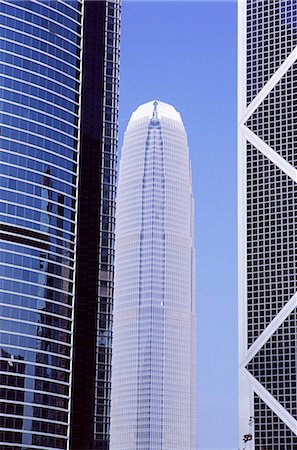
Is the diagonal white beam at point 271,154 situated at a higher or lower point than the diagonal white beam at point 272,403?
higher

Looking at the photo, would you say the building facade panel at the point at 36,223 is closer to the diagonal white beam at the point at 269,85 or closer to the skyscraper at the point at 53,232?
the skyscraper at the point at 53,232

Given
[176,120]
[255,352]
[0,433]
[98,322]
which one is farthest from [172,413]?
[0,433]

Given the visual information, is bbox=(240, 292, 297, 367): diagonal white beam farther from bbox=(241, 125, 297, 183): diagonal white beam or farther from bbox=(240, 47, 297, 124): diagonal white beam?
bbox=(240, 47, 297, 124): diagonal white beam

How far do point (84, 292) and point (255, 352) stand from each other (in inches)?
144

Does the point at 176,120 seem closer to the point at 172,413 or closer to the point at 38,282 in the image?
the point at 172,413

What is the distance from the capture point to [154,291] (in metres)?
27.1

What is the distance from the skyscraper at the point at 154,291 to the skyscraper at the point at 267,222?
384 inches

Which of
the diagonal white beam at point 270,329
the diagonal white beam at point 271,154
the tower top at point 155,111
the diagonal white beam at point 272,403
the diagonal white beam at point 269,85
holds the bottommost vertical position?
the diagonal white beam at point 272,403

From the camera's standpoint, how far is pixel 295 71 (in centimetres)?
1720

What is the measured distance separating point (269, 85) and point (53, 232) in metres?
6.01

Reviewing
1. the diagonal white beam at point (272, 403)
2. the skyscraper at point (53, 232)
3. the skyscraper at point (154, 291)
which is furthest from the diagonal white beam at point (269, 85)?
the skyscraper at point (154, 291)

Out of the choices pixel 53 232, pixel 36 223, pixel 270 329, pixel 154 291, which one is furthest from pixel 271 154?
pixel 154 291

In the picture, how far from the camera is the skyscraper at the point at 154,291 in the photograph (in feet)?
85.1

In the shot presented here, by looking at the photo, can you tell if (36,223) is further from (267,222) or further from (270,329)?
(267,222)
